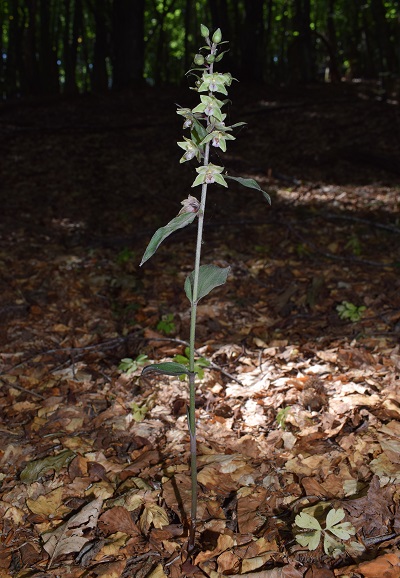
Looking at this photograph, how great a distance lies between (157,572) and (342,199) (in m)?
5.22

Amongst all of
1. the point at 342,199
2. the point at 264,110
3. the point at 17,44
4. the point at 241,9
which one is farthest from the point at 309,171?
the point at 241,9

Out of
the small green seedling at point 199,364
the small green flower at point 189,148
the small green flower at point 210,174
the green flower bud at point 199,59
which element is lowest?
the small green seedling at point 199,364

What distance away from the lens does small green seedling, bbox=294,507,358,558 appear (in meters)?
1.79

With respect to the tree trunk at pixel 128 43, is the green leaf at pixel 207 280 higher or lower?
lower

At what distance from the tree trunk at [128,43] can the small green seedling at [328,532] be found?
12.4 metres

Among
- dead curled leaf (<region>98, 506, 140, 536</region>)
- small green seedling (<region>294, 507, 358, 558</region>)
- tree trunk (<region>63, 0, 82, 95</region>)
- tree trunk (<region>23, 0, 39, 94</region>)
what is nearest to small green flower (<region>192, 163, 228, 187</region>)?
small green seedling (<region>294, 507, 358, 558</region>)

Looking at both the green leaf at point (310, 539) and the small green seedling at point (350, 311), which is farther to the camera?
the small green seedling at point (350, 311)

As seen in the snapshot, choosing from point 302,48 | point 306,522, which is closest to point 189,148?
point 306,522

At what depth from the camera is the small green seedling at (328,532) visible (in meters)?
1.79

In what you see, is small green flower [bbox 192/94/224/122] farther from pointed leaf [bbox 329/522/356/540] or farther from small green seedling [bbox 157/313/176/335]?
small green seedling [bbox 157/313/176/335]

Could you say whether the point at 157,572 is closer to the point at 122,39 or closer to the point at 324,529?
the point at 324,529

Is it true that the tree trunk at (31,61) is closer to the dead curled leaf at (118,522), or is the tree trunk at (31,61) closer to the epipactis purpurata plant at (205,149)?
the epipactis purpurata plant at (205,149)

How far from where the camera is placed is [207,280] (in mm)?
1708

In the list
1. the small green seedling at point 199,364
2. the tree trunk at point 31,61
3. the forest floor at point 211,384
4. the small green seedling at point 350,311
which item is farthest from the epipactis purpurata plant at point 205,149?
the tree trunk at point 31,61
